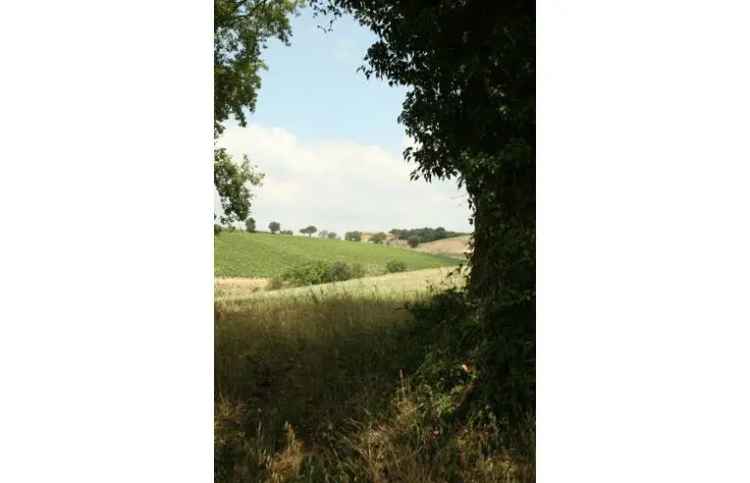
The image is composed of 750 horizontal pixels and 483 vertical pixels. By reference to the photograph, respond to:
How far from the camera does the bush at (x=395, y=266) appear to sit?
20.2ft

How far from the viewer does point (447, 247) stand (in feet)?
15.9

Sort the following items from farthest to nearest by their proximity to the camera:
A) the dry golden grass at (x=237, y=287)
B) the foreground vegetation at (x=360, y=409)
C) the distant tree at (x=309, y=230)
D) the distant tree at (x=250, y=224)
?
the dry golden grass at (x=237, y=287), the distant tree at (x=250, y=224), the distant tree at (x=309, y=230), the foreground vegetation at (x=360, y=409)

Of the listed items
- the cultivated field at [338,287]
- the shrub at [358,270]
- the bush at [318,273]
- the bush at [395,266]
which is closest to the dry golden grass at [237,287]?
the cultivated field at [338,287]

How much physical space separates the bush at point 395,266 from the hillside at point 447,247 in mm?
1085

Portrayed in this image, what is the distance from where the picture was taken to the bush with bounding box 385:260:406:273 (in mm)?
6152

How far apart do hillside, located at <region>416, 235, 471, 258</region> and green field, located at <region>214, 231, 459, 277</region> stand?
793 mm

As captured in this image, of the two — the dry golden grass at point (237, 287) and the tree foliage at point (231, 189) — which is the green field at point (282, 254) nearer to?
the dry golden grass at point (237, 287)

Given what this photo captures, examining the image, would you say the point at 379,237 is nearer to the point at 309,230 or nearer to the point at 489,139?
the point at 309,230

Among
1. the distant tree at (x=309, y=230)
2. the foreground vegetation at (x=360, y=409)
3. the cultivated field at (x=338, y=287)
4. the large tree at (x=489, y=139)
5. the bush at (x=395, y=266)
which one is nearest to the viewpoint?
the foreground vegetation at (x=360, y=409)
